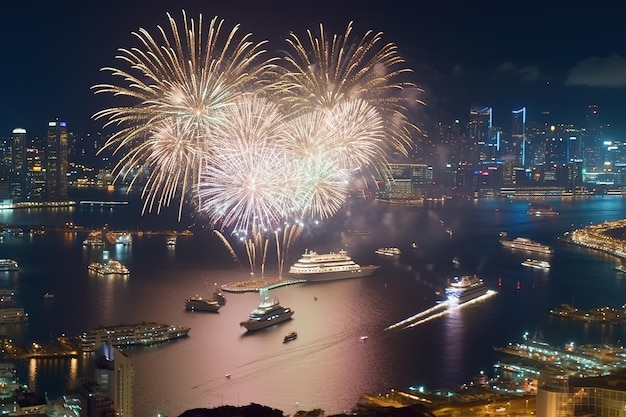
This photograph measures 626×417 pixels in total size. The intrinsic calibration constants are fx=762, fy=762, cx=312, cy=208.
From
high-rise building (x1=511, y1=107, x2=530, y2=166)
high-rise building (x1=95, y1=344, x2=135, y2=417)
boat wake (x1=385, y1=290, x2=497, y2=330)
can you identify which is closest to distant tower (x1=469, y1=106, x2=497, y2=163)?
high-rise building (x1=511, y1=107, x2=530, y2=166)

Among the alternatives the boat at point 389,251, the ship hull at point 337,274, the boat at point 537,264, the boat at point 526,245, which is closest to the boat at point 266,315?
the ship hull at point 337,274

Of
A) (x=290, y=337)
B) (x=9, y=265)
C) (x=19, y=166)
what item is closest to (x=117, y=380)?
(x=290, y=337)

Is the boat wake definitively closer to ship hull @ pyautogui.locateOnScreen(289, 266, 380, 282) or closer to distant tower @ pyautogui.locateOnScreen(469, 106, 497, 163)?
ship hull @ pyautogui.locateOnScreen(289, 266, 380, 282)

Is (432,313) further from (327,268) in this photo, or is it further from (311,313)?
(327,268)

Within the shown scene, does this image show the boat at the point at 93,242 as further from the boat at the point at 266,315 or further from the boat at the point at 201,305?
the boat at the point at 266,315

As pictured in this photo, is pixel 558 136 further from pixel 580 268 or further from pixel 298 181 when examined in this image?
pixel 298 181

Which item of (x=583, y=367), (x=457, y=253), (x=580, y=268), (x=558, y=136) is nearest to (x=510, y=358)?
(x=583, y=367)
